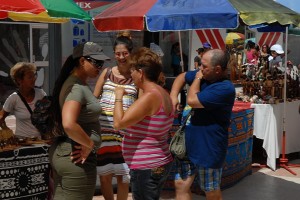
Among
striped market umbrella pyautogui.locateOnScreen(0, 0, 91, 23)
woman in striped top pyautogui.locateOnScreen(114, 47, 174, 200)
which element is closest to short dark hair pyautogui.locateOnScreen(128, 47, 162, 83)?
woman in striped top pyautogui.locateOnScreen(114, 47, 174, 200)

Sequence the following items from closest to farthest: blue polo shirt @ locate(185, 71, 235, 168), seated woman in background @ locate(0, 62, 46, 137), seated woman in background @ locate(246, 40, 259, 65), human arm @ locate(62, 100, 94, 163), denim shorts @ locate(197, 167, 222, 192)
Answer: human arm @ locate(62, 100, 94, 163) → blue polo shirt @ locate(185, 71, 235, 168) → denim shorts @ locate(197, 167, 222, 192) → seated woman in background @ locate(0, 62, 46, 137) → seated woman in background @ locate(246, 40, 259, 65)

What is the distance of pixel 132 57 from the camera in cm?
388

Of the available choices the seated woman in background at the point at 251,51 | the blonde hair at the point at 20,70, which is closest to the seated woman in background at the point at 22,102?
the blonde hair at the point at 20,70

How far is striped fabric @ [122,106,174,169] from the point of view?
375 centimetres

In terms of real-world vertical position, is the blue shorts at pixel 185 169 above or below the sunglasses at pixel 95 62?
below

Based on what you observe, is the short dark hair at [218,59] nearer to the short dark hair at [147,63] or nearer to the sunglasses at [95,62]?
the short dark hair at [147,63]

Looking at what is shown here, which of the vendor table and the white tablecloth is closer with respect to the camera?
the vendor table

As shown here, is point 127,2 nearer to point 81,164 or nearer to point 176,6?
point 176,6

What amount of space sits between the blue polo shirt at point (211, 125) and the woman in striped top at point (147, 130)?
1.99 ft

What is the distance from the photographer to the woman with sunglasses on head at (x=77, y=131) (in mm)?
3635

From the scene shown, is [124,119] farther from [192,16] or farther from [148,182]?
[192,16]

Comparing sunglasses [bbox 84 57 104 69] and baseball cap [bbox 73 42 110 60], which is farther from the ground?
baseball cap [bbox 73 42 110 60]

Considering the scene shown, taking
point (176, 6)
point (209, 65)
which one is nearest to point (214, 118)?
point (209, 65)

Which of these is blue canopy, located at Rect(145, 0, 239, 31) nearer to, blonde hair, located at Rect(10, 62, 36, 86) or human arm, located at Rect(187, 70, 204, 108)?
human arm, located at Rect(187, 70, 204, 108)
